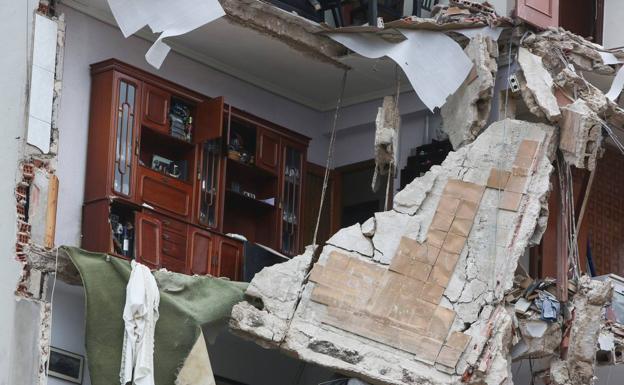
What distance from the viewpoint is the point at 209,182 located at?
23641 mm

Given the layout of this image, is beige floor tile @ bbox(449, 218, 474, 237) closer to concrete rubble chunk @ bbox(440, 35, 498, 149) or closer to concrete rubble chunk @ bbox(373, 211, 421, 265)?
concrete rubble chunk @ bbox(373, 211, 421, 265)

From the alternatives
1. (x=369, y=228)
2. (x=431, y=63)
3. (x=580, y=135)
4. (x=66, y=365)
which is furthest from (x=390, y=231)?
(x=66, y=365)

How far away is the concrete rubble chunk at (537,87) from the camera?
22.8m

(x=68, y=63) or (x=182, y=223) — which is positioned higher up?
(x=68, y=63)

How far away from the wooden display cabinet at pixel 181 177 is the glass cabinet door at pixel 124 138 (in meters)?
0.01

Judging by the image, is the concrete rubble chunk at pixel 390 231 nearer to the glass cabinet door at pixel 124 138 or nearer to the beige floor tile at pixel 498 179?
the beige floor tile at pixel 498 179

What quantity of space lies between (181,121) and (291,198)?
2.04 meters

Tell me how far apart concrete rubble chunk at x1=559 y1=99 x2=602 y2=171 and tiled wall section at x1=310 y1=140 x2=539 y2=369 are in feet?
2.10

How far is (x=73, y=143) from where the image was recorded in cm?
2234

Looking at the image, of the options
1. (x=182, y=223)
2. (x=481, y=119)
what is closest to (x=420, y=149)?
(x=481, y=119)

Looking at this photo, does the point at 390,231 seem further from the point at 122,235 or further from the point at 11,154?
the point at 11,154

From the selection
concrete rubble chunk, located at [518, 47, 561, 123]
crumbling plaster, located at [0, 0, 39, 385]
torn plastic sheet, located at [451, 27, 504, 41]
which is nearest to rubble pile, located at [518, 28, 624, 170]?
concrete rubble chunk, located at [518, 47, 561, 123]

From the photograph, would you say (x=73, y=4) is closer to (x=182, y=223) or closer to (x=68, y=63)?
(x=68, y=63)

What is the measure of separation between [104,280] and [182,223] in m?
1.93
